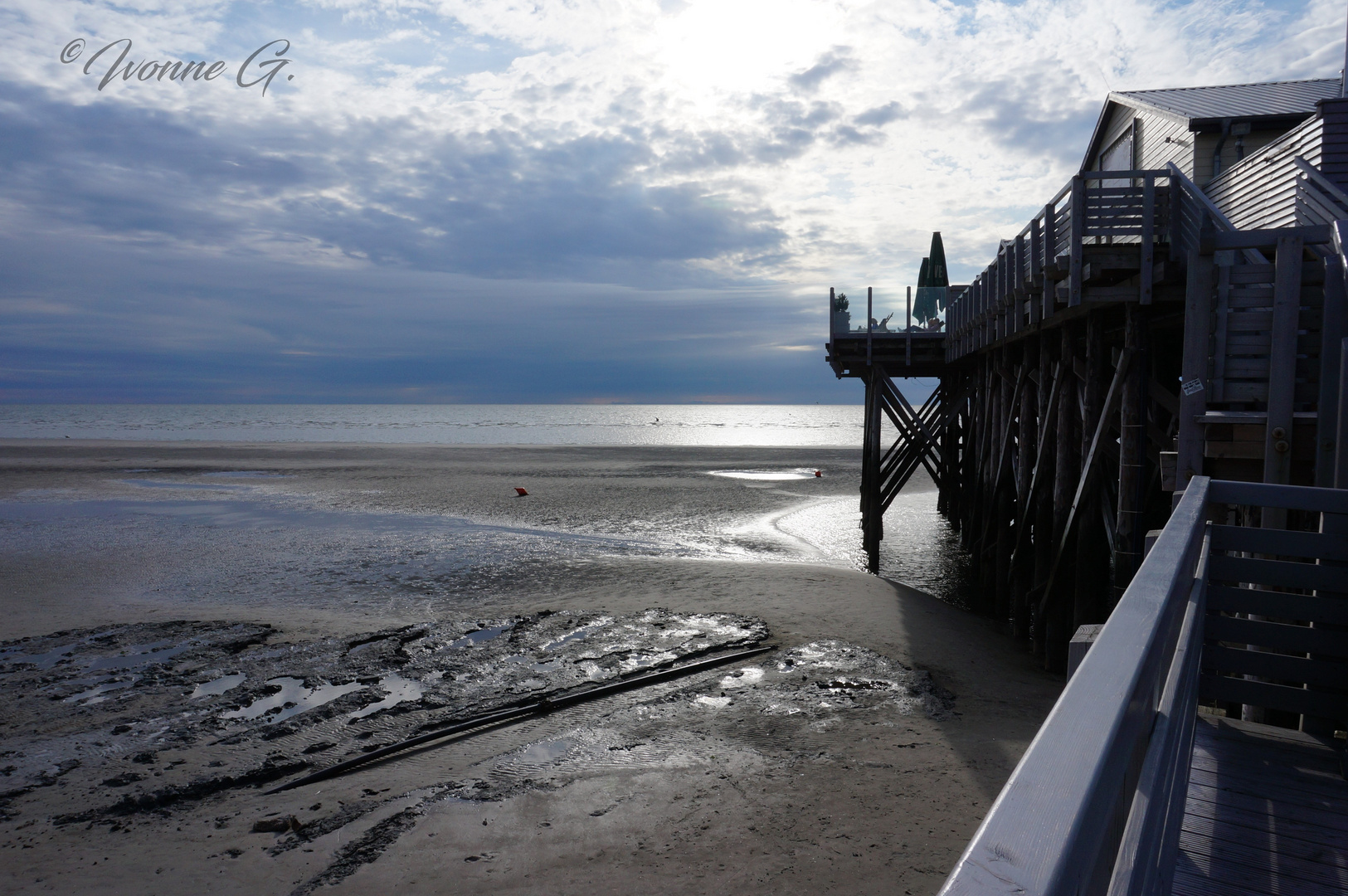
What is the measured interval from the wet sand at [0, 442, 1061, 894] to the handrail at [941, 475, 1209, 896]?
11.3ft

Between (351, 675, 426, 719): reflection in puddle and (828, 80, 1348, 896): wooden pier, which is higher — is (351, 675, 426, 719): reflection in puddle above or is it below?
below

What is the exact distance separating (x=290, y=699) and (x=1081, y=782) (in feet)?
23.9

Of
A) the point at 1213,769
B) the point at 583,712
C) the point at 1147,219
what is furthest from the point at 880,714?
the point at 1147,219

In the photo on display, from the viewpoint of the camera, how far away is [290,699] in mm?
6828

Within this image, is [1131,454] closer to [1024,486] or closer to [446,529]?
[1024,486]

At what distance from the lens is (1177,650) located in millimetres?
2232

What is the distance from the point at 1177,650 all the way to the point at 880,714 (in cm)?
467

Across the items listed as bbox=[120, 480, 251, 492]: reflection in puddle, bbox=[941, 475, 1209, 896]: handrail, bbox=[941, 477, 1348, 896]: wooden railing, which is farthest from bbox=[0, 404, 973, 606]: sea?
bbox=[941, 475, 1209, 896]: handrail

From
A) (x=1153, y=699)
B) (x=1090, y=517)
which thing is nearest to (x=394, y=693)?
(x=1153, y=699)

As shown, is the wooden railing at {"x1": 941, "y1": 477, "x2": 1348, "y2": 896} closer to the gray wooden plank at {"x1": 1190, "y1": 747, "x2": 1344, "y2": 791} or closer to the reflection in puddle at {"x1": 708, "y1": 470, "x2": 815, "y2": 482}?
the gray wooden plank at {"x1": 1190, "y1": 747, "x2": 1344, "y2": 791}

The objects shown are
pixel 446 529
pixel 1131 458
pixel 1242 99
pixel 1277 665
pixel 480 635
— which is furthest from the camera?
pixel 446 529

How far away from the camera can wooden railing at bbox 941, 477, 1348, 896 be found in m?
0.80

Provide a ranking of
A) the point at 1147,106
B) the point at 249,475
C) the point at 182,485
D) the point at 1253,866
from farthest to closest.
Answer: the point at 249,475 < the point at 182,485 < the point at 1147,106 < the point at 1253,866

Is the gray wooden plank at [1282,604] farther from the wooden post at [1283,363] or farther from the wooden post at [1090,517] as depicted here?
the wooden post at [1090,517]
